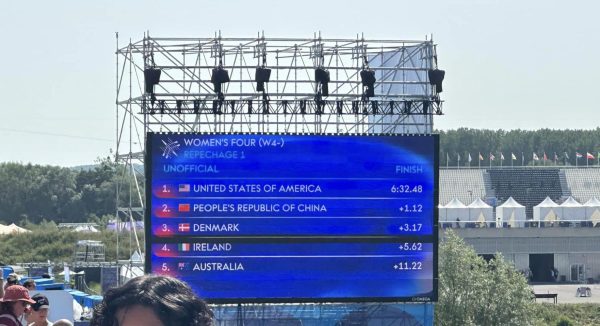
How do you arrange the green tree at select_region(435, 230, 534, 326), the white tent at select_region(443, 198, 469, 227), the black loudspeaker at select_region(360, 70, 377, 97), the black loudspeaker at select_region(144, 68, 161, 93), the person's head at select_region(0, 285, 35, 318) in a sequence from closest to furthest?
the person's head at select_region(0, 285, 35, 318)
the black loudspeaker at select_region(144, 68, 161, 93)
the black loudspeaker at select_region(360, 70, 377, 97)
the green tree at select_region(435, 230, 534, 326)
the white tent at select_region(443, 198, 469, 227)

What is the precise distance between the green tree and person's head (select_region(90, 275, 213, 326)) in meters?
32.1

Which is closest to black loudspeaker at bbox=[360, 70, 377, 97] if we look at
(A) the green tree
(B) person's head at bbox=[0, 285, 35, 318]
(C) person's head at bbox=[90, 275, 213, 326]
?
(A) the green tree

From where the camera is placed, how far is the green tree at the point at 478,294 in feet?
115

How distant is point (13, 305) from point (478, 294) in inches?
1149

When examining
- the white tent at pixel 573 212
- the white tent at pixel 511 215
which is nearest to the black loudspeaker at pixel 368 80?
the white tent at pixel 511 215

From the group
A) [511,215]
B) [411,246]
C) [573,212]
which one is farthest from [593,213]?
[411,246]

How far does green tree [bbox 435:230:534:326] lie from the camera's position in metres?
34.9

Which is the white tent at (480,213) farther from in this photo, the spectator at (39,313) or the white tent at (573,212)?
the spectator at (39,313)

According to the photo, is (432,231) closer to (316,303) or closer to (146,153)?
(316,303)

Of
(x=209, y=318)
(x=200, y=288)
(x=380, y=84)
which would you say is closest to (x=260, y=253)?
(x=200, y=288)

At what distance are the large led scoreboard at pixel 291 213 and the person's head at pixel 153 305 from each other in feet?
61.3

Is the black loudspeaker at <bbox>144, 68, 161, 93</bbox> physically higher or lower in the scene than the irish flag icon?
higher

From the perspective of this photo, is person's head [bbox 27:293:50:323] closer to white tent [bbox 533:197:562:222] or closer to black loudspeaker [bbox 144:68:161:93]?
black loudspeaker [bbox 144:68:161:93]

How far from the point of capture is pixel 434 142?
877 inches
